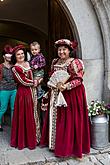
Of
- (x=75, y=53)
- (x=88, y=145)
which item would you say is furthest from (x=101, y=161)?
(x=75, y=53)

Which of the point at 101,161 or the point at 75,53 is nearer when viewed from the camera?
the point at 101,161

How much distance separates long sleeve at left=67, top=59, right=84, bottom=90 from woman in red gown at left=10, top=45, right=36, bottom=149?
63 centimetres

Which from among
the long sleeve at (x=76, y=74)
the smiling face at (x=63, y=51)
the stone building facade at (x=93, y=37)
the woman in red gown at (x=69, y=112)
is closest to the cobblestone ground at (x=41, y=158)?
the woman in red gown at (x=69, y=112)

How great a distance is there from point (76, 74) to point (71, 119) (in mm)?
599

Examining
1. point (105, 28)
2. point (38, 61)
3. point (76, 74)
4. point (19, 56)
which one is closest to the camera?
point (76, 74)

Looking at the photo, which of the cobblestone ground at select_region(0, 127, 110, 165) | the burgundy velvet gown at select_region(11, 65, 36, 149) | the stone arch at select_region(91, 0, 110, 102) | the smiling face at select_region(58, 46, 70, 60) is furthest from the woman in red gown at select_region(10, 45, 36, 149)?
the stone arch at select_region(91, 0, 110, 102)

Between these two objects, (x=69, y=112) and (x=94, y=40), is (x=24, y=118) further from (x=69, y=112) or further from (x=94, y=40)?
(x=94, y=40)

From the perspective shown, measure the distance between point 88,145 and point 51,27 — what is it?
2423 millimetres

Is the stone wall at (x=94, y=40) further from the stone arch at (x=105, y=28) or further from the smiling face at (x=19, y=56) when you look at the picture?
the smiling face at (x=19, y=56)

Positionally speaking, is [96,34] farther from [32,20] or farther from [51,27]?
[32,20]

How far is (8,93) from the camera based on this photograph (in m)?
4.65

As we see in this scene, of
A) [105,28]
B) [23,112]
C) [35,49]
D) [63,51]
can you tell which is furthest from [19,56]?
[105,28]

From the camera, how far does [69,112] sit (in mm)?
3768

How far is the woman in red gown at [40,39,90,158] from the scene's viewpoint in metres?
3.72
